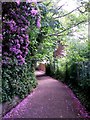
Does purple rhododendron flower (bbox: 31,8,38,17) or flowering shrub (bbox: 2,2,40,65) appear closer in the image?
flowering shrub (bbox: 2,2,40,65)

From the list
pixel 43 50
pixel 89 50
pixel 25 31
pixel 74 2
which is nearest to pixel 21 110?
pixel 25 31

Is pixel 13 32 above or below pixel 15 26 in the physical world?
below

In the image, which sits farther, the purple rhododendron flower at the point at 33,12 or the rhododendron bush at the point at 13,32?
the purple rhododendron flower at the point at 33,12

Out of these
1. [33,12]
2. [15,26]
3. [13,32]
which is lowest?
[13,32]

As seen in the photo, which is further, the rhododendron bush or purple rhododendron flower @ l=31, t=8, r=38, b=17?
purple rhododendron flower @ l=31, t=8, r=38, b=17

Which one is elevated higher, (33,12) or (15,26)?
(33,12)

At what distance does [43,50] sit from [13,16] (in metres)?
9.09

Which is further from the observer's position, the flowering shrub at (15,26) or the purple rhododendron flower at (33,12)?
the purple rhododendron flower at (33,12)

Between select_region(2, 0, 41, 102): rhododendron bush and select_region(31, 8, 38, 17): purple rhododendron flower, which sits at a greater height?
select_region(31, 8, 38, 17): purple rhododendron flower

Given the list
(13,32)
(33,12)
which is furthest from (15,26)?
(33,12)

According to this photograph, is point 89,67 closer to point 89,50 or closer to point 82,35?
point 89,50

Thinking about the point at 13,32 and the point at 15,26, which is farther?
the point at 13,32

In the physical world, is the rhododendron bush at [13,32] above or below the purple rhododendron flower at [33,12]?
below

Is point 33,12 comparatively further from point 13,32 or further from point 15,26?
point 13,32
